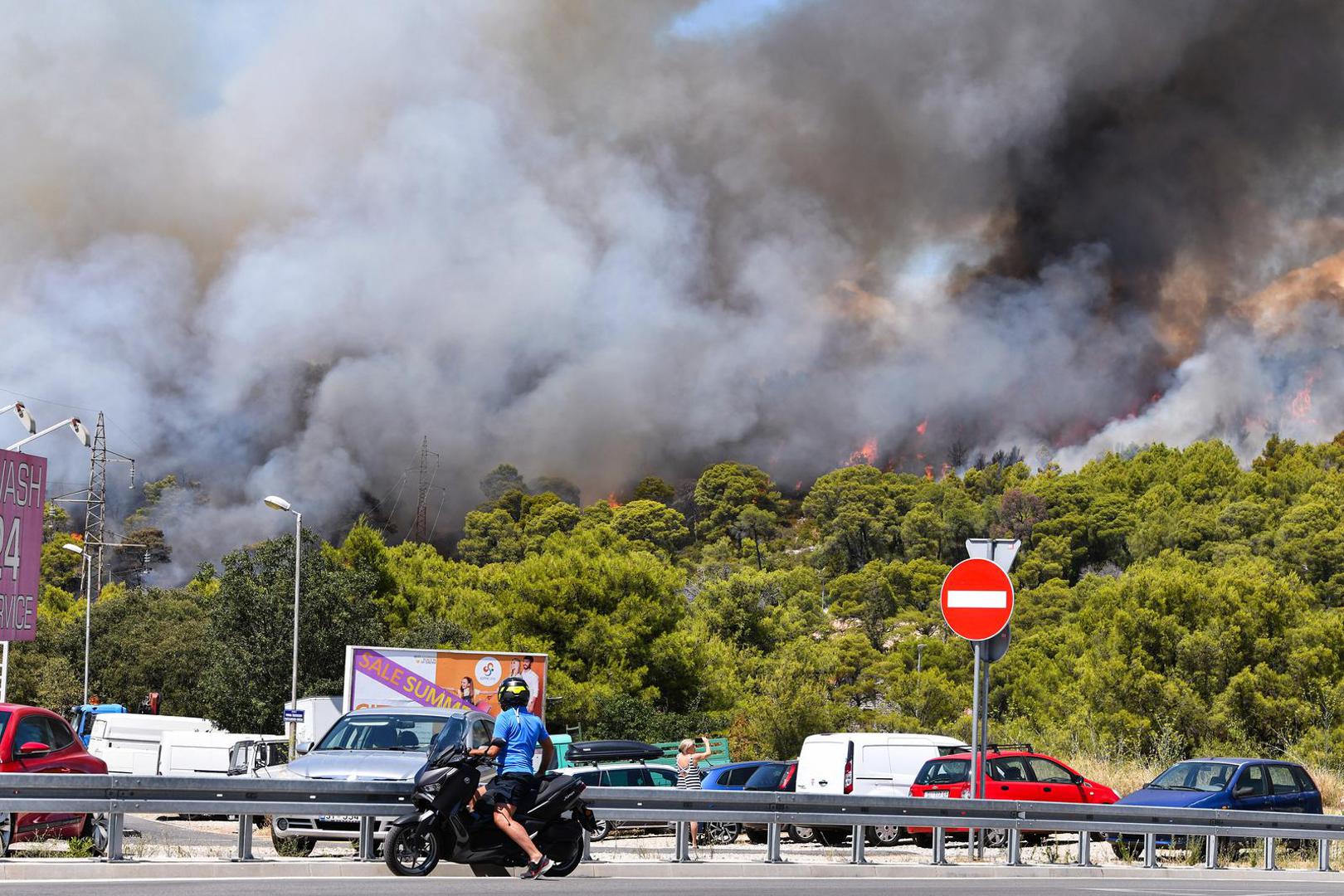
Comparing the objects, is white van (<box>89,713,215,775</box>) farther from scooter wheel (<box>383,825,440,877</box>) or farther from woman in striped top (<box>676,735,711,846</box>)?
scooter wheel (<box>383,825,440,877</box>)

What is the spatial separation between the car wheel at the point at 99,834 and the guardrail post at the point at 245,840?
1.07 m

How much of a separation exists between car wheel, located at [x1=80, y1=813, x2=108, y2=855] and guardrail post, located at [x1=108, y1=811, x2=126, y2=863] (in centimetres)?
32

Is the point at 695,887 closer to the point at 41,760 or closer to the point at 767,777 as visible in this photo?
the point at 41,760

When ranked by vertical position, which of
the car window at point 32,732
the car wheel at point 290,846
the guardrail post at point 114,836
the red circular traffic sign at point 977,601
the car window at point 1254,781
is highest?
the red circular traffic sign at point 977,601

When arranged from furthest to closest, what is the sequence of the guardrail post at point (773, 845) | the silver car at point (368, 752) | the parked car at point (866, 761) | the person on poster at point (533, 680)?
the person on poster at point (533, 680) → the parked car at point (866, 761) → the guardrail post at point (773, 845) → the silver car at point (368, 752)

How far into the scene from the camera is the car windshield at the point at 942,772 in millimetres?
22750

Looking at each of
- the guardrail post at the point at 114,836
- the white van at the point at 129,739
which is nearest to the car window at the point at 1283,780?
the guardrail post at the point at 114,836

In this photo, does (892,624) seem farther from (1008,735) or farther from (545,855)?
(545,855)

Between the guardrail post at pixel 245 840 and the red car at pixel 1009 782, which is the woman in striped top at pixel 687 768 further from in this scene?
the guardrail post at pixel 245 840

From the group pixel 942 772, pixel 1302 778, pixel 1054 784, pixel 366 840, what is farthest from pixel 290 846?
pixel 1302 778

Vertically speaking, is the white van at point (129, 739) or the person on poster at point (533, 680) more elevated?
the person on poster at point (533, 680)

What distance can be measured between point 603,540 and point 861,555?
83.0 metres

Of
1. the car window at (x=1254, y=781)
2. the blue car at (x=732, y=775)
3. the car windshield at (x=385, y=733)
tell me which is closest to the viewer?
the car windshield at (x=385, y=733)

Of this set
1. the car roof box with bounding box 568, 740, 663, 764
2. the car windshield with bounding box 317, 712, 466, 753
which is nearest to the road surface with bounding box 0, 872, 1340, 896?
the car windshield with bounding box 317, 712, 466, 753
